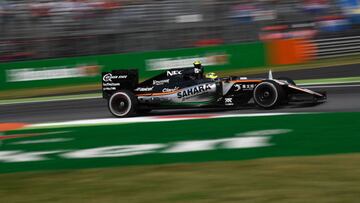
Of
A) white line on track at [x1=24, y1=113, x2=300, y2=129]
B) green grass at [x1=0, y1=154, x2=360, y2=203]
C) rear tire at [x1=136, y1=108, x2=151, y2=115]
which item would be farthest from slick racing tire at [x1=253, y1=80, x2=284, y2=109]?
green grass at [x1=0, y1=154, x2=360, y2=203]

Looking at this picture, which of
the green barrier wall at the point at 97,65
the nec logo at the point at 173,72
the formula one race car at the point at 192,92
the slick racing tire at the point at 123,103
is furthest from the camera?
the green barrier wall at the point at 97,65

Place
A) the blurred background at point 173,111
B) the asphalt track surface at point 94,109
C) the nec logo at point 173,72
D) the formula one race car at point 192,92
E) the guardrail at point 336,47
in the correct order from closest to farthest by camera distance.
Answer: the blurred background at point 173,111 → the formula one race car at point 192,92 → the asphalt track surface at point 94,109 → the nec logo at point 173,72 → the guardrail at point 336,47

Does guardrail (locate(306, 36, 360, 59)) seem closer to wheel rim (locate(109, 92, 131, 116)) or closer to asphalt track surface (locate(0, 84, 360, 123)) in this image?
asphalt track surface (locate(0, 84, 360, 123))

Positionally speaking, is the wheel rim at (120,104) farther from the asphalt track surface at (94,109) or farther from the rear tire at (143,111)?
the asphalt track surface at (94,109)

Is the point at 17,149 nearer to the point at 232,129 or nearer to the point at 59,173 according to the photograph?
the point at 59,173

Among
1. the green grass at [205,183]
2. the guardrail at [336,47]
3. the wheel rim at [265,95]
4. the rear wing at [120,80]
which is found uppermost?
the guardrail at [336,47]

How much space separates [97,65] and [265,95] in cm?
1122

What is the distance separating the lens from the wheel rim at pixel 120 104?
11482 millimetres

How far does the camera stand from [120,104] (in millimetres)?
11602

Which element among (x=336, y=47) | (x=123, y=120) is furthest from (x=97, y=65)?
(x=123, y=120)

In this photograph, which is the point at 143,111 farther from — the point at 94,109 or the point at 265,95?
the point at 265,95

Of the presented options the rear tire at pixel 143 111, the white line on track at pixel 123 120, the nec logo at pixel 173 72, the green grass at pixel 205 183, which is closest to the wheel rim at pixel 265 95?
the white line on track at pixel 123 120

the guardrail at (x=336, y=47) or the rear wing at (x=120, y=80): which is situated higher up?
the guardrail at (x=336, y=47)

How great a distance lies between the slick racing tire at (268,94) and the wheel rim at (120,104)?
262cm
